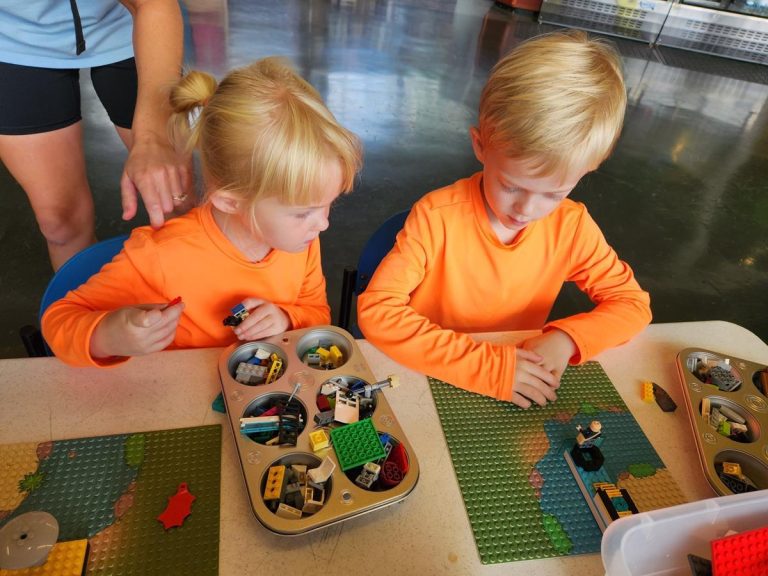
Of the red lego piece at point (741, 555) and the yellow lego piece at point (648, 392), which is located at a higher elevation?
the red lego piece at point (741, 555)

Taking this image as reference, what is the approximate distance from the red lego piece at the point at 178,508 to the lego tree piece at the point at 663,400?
29.4 inches

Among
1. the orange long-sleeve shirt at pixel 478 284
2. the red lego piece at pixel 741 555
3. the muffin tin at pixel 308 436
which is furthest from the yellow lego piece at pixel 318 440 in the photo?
the red lego piece at pixel 741 555

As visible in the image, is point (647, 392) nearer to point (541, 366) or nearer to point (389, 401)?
point (541, 366)

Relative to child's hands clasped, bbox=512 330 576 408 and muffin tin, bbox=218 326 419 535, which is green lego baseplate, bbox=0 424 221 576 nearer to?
muffin tin, bbox=218 326 419 535

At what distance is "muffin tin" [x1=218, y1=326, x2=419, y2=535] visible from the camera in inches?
24.5

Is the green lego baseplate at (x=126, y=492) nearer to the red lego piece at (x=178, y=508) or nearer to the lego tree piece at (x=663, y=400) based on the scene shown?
the red lego piece at (x=178, y=508)

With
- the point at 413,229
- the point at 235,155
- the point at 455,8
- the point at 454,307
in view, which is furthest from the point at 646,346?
the point at 455,8

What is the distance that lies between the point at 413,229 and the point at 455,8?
6417 mm

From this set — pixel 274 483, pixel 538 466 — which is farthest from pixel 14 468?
pixel 538 466

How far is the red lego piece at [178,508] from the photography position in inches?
23.9

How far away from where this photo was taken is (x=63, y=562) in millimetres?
557

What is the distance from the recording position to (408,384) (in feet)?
2.77

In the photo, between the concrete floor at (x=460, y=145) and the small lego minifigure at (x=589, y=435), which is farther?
the concrete floor at (x=460, y=145)

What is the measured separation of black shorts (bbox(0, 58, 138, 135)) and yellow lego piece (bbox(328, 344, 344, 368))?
0.85 m
